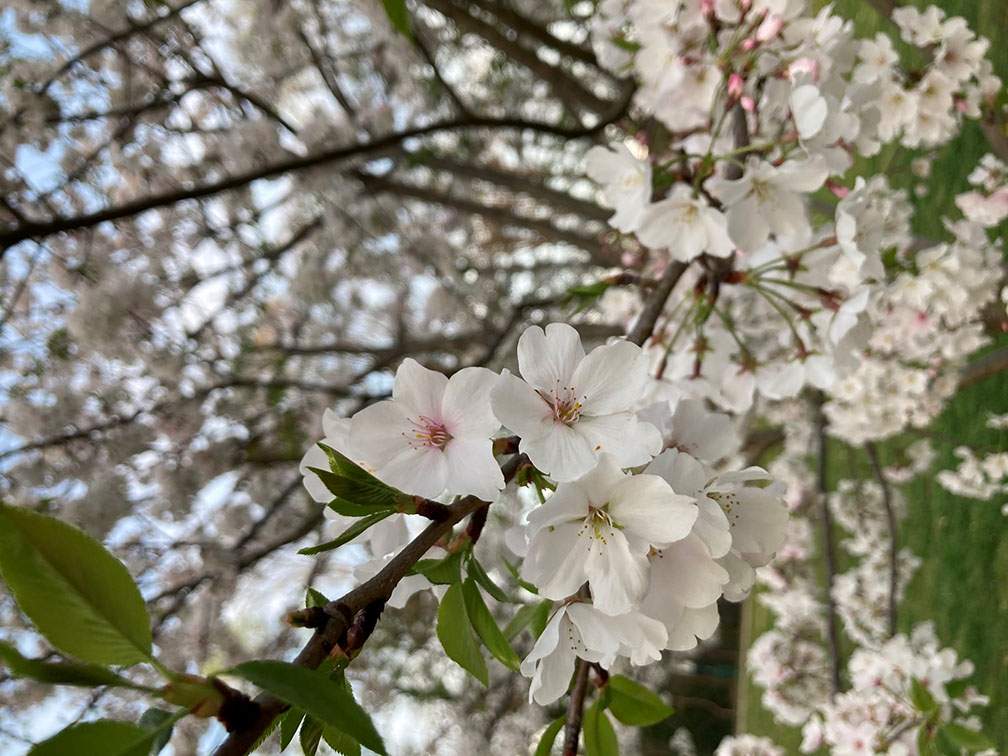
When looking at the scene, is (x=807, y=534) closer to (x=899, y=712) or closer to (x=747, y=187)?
(x=899, y=712)

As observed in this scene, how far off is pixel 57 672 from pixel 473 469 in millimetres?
358

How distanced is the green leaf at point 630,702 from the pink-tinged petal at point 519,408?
412 mm

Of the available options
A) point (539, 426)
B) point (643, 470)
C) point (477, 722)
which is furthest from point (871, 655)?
point (477, 722)

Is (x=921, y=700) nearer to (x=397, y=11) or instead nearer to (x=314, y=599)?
(x=314, y=599)

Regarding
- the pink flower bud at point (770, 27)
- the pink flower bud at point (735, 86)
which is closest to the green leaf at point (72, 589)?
the pink flower bud at point (735, 86)

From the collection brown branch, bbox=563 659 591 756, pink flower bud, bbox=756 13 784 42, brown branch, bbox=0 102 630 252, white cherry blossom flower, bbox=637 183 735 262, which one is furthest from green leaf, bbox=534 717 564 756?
brown branch, bbox=0 102 630 252

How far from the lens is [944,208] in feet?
12.1

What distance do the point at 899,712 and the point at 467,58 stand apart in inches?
182

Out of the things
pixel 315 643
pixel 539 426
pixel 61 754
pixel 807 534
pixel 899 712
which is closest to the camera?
pixel 61 754

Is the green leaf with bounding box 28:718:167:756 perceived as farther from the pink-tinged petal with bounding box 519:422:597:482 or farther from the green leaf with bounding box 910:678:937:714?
the green leaf with bounding box 910:678:937:714

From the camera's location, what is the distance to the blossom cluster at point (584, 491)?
65 cm

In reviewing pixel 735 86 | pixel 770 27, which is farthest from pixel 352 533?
pixel 770 27

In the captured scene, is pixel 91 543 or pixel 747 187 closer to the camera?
pixel 91 543

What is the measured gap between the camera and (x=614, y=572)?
66 cm
